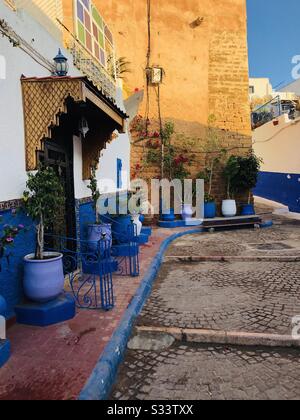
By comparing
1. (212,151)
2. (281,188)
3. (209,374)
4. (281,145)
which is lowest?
(209,374)

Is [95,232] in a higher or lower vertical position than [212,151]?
lower

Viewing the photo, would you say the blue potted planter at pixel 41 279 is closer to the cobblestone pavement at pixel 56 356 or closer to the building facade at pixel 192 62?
the cobblestone pavement at pixel 56 356

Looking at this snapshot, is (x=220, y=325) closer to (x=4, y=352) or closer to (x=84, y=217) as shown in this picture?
(x=4, y=352)

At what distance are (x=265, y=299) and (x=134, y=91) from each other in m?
10.4

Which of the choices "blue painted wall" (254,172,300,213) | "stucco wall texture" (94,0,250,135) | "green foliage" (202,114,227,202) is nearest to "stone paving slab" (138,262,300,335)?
"green foliage" (202,114,227,202)

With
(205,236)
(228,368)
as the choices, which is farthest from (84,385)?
(205,236)

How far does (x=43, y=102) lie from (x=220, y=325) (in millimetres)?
3740

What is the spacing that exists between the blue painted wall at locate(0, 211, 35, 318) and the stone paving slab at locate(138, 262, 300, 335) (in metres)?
1.67

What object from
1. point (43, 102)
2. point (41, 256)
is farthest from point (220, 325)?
point (43, 102)

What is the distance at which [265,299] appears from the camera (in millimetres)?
5109

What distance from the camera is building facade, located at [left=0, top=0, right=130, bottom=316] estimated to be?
4055 millimetres

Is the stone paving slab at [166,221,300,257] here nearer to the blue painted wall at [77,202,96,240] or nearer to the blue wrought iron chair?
→ the blue painted wall at [77,202,96,240]

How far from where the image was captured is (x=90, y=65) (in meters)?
6.97

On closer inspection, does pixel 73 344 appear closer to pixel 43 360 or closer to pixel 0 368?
pixel 43 360
